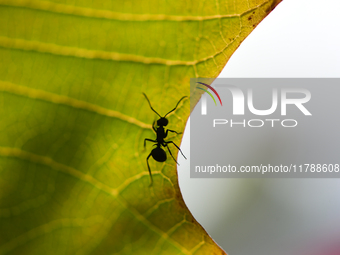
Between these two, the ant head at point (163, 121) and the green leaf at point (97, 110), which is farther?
the ant head at point (163, 121)

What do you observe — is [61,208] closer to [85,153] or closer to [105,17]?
[85,153]

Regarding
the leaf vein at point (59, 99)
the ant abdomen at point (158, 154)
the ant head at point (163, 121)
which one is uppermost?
the leaf vein at point (59, 99)

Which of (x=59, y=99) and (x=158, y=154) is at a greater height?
(x=59, y=99)

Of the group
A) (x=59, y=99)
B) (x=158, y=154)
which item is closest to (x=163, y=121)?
(x=158, y=154)

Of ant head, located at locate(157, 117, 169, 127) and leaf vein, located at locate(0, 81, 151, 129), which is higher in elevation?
leaf vein, located at locate(0, 81, 151, 129)

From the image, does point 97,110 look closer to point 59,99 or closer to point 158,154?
point 59,99

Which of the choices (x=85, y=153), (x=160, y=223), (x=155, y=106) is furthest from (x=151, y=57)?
(x=160, y=223)


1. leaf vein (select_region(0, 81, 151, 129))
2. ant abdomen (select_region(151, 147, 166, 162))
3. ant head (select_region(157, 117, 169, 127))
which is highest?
leaf vein (select_region(0, 81, 151, 129))

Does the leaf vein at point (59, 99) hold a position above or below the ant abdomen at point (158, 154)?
above
